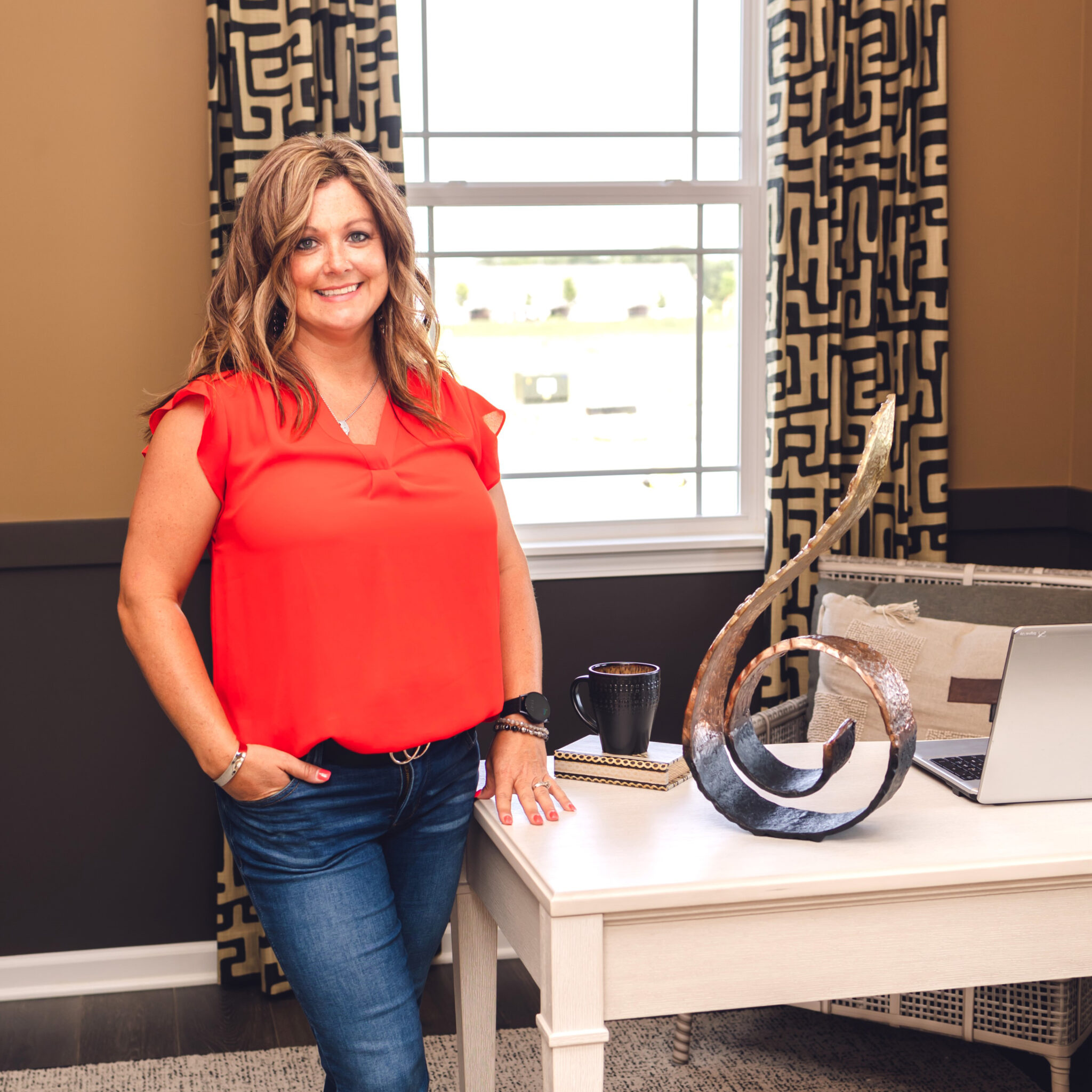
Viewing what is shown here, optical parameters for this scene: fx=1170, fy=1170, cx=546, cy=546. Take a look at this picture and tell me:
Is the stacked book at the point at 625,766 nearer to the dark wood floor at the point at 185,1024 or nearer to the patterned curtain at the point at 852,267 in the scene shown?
the dark wood floor at the point at 185,1024

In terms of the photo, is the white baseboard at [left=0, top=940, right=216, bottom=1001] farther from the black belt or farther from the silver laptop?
the silver laptop

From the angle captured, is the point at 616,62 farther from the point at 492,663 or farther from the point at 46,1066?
the point at 46,1066

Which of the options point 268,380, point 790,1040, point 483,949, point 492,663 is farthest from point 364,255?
point 790,1040

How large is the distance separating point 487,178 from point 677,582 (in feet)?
3.68

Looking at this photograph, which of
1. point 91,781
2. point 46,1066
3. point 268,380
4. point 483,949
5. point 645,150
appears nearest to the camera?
point 268,380

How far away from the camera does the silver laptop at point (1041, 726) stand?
1.35 m

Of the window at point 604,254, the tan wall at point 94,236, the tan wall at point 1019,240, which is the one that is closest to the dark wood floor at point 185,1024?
the window at point 604,254

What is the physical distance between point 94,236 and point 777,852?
214cm

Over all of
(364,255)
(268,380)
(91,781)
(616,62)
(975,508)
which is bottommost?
(91,781)

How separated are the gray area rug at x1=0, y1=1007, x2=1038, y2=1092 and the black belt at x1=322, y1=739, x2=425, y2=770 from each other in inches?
45.6

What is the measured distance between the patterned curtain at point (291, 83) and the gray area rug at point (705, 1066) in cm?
27

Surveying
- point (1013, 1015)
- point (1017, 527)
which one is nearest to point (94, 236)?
point (1017, 527)

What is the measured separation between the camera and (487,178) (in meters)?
2.91

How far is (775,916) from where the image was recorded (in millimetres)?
1270
